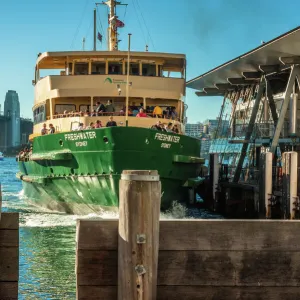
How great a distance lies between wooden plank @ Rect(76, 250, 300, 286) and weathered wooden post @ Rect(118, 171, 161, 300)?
0.81ft

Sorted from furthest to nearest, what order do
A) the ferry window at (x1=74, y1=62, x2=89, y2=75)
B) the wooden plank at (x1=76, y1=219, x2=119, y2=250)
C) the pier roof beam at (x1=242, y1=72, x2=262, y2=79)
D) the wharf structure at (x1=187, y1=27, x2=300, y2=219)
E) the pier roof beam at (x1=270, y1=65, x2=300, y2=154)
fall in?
the pier roof beam at (x1=242, y1=72, x2=262, y2=79) → the ferry window at (x1=74, y1=62, x2=89, y2=75) → the pier roof beam at (x1=270, y1=65, x2=300, y2=154) → the wharf structure at (x1=187, y1=27, x2=300, y2=219) → the wooden plank at (x1=76, y1=219, x2=119, y2=250)

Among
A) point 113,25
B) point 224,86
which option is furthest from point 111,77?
point 224,86

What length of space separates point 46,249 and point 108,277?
1103 centimetres

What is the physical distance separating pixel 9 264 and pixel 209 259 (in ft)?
7.30

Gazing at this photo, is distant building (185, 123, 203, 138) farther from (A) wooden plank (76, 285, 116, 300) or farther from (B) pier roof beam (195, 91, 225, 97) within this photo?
(A) wooden plank (76, 285, 116, 300)

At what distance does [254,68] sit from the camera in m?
33.3

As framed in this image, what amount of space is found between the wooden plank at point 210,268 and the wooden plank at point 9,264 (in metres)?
0.73

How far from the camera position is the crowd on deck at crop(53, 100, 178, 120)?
26.0 meters

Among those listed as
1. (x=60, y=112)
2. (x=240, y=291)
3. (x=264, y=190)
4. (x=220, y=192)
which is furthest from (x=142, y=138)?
(x=240, y=291)

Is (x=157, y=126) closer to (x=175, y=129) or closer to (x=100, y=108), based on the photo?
(x=175, y=129)

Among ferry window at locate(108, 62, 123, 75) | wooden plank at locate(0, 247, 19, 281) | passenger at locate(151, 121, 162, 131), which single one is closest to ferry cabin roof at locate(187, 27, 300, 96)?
passenger at locate(151, 121, 162, 131)

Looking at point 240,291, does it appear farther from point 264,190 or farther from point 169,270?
point 264,190

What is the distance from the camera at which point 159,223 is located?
776 centimetres

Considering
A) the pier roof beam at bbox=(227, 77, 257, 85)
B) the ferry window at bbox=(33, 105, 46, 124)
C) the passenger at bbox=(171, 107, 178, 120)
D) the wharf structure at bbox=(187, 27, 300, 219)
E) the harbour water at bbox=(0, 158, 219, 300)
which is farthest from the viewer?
the pier roof beam at bbox=(227, 77, 257, 85)
